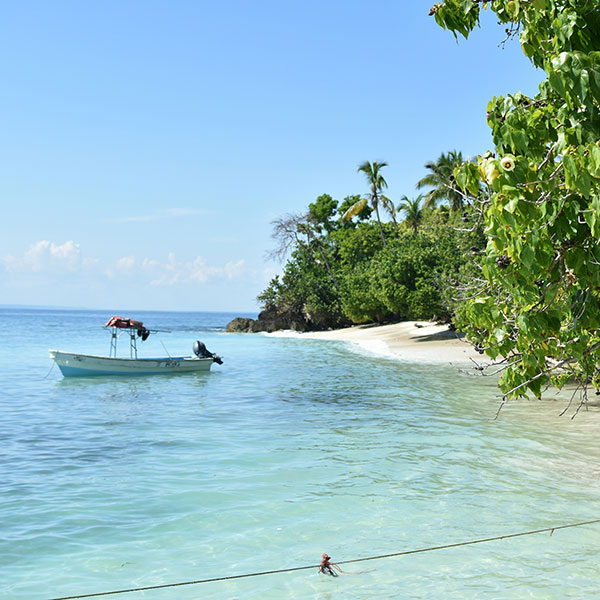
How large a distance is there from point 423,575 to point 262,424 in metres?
9.53

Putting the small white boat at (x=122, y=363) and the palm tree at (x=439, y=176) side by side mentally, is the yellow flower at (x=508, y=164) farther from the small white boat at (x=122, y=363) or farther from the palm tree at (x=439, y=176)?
the palm tree at (x=439, y=176)

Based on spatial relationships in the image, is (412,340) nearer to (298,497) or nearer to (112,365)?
(112,365)

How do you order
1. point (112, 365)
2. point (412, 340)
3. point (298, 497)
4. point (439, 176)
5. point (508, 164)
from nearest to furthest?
point (508, 164) < point (298, 497) < point (112, 365) < point (412, 340) < point (439, 176)

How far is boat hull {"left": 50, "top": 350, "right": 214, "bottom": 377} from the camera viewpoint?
25625 millimetres

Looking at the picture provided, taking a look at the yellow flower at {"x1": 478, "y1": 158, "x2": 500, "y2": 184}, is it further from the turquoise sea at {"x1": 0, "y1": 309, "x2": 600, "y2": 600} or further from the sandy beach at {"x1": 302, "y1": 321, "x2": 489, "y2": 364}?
the sandy beach at {"x1": 302, "y1": 321, "x2": 489, "y2": 364}

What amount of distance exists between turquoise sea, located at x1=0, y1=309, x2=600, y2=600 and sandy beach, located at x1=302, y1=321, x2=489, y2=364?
1364 cm

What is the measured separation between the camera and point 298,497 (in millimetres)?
9477

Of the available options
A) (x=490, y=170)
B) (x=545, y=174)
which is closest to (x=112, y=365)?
(x=545, y=174)

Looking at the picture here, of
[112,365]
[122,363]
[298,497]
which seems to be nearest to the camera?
[298,497]

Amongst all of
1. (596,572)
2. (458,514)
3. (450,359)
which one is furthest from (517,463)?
(450,359)

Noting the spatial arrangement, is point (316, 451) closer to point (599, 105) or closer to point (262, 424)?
point (262, 424)

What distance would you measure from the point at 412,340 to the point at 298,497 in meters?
34.8

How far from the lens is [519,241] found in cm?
501

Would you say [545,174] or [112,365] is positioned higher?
[545,174]
